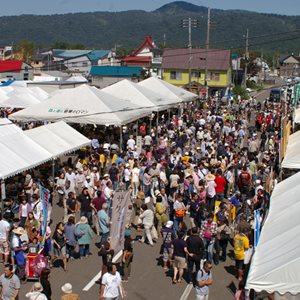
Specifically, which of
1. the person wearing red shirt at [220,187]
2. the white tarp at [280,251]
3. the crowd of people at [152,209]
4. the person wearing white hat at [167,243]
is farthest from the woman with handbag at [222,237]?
the person wearing red shirt at [220,187]

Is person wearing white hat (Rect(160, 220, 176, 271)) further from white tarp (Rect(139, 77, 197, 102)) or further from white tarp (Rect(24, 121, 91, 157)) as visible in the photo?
white tarp (Rect(139, 77, 197, 102))

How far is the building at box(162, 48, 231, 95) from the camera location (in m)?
69.9

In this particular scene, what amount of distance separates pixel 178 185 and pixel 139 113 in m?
10.2

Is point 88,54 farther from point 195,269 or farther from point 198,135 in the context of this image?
point 195,269

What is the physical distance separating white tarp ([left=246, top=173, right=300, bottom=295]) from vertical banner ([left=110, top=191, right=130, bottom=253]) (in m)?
3.00

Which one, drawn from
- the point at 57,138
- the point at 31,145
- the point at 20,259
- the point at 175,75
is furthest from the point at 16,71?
the point at 20,259

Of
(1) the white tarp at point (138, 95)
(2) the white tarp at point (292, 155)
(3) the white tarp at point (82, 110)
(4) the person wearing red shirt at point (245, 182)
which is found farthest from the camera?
(1) the white tarp at point (138, 95)

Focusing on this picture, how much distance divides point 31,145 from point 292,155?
806cm

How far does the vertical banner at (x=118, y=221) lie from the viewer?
11781 mm

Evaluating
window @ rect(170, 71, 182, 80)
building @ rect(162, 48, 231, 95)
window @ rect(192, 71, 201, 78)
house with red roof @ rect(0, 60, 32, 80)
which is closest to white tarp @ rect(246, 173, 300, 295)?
building @ rect(162, 48, 231, 95)

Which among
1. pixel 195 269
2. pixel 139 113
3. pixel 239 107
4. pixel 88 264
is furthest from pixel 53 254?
pixel 239 107

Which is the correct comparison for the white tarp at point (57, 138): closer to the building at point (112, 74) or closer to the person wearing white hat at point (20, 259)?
the person wearing white hat at point (20, 259)

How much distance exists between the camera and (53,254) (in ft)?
40.1

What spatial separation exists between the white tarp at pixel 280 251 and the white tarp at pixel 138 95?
61.3 feet
